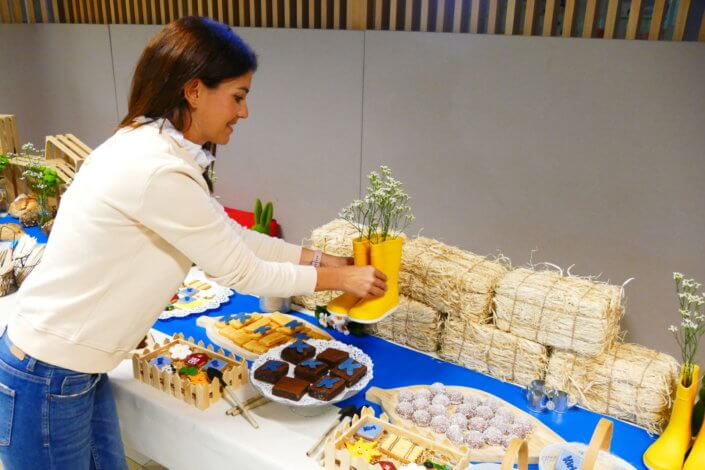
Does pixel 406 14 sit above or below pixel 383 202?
above

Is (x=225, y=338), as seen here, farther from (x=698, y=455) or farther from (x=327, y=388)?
(x=698, y=455)

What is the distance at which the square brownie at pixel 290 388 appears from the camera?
1554 millimetres

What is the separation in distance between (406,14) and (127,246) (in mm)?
2758

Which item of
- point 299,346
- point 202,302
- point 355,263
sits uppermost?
point 355,263

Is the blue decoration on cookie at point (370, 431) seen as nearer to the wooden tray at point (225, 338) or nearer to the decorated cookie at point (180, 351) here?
the wooden tray at point (225, 338)

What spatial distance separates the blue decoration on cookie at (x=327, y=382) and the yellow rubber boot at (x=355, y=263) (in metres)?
0.21

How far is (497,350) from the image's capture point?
1.84 meters

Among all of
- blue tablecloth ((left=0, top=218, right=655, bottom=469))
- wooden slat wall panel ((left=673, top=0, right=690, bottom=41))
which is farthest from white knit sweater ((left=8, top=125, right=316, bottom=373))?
wooden slat wall panel ((left=673, top=0, right=690, bottom=41))

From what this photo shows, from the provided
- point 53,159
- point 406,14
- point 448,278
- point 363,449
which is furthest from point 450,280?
point 53,159

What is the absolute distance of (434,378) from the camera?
184 cm

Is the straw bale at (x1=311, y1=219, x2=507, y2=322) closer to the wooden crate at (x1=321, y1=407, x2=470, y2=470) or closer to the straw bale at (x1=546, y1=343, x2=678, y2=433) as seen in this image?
the straw bale at (x1=546, y1=343, x2=678, y2=433)

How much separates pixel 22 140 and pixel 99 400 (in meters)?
5.51

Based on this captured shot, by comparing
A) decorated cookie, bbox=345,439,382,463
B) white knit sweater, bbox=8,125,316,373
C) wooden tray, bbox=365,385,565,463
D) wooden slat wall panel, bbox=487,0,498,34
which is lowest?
wooden tray, bbox=365,385,565,463

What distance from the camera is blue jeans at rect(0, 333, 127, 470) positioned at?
4.56ft
